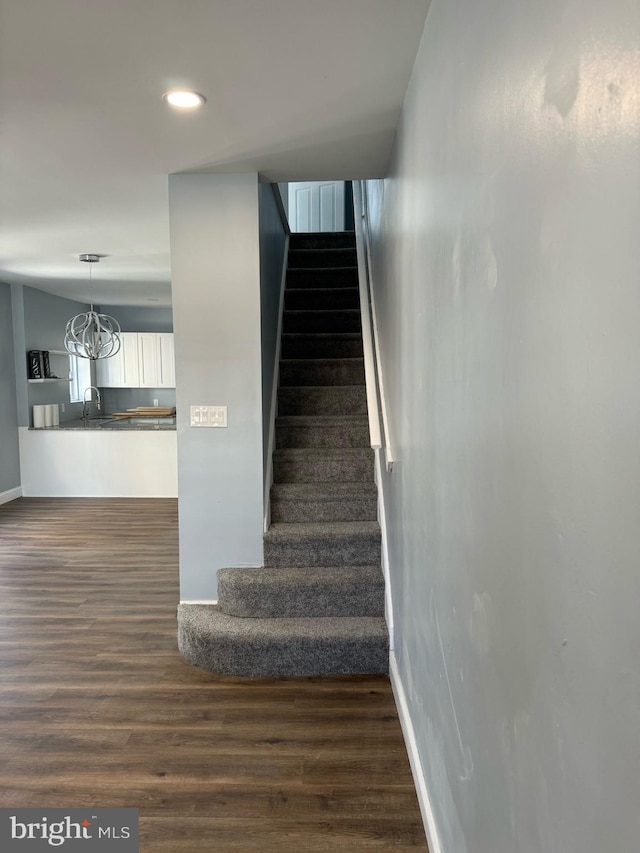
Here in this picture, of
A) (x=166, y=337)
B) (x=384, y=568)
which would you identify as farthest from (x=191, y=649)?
(x=166, y=337)

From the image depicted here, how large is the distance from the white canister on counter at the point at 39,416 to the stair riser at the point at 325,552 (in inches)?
181

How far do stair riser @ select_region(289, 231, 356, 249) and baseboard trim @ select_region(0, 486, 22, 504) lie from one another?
13.4 feet

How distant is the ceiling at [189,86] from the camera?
1.59 meters

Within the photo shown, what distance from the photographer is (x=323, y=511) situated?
133 inches

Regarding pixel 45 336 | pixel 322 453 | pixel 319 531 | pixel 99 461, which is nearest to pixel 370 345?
pixel 322 453

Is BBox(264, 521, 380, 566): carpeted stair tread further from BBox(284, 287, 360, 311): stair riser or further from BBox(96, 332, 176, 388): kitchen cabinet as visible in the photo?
BBox(96, 332, 176, 388): kitchen cabinet

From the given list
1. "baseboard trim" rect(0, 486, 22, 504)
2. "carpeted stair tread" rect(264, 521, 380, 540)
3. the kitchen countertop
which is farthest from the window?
"carpeted stair tread" rect(264, 521, 380, 540)

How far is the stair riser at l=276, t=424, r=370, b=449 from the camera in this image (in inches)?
150

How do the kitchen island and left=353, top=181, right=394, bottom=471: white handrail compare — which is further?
the kitchen island

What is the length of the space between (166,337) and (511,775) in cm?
812

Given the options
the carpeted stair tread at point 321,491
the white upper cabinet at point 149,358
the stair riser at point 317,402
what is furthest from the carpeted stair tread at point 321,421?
the white upper cabinet at point 149,358

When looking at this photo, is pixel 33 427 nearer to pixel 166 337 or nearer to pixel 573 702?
pixel 166 337

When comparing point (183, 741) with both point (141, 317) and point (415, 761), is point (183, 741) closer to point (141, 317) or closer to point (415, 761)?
point (415, 761)

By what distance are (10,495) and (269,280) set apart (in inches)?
175
